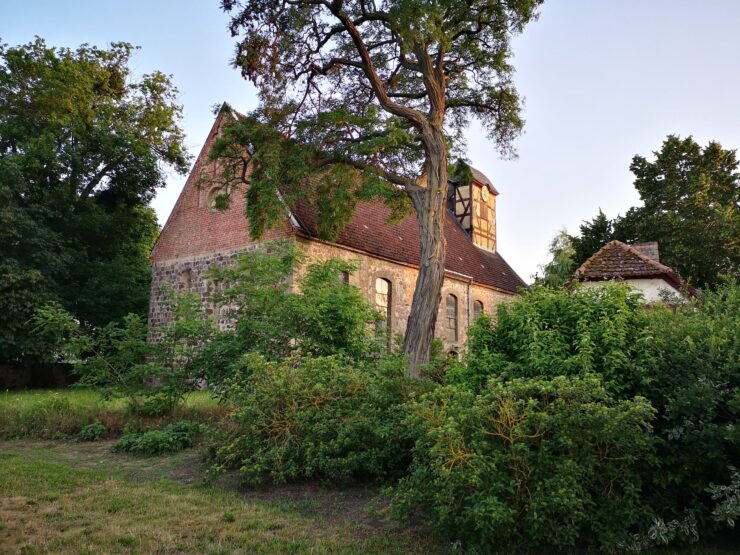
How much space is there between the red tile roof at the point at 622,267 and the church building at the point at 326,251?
5815 mm

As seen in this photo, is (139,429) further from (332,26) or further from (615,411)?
(332,26)

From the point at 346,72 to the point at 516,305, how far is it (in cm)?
1309

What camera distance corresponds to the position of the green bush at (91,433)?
404 inches

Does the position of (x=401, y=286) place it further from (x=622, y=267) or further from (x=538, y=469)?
(x=538, y=469)

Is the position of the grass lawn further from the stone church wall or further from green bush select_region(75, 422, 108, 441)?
the stone church wall

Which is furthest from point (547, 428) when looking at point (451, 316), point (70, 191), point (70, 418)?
point (70, 191)

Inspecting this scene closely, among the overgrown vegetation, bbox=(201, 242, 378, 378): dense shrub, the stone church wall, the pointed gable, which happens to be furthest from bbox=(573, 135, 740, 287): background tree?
the overgrown vegetation

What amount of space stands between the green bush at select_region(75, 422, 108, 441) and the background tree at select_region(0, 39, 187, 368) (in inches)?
485

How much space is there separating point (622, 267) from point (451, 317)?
8698mm

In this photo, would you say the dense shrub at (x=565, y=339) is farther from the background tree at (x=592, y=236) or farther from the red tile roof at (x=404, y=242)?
the background tree at (x=592, y=236)

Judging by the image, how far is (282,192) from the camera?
16109mm

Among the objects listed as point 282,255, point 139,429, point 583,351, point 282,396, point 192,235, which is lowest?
point 139,429

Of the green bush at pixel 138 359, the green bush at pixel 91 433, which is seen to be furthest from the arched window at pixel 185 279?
the green bush at pixel 91 433

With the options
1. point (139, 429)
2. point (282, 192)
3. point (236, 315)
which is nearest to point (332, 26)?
point (282, 192)
